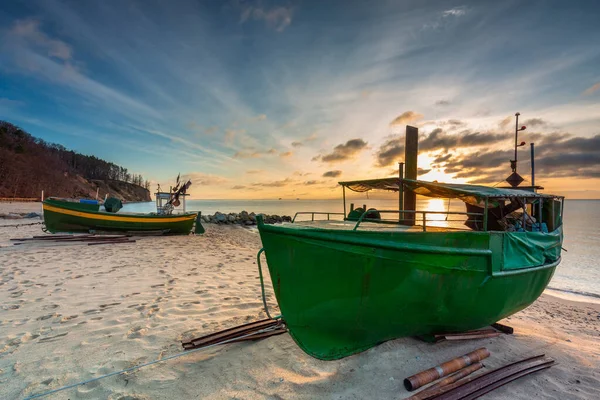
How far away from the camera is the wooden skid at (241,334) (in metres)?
4.21

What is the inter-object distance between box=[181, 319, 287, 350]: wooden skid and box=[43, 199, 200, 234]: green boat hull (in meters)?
14.8

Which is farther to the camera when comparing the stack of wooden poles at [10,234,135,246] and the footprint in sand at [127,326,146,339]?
the stack of wooden poles at [10,234,135,246]

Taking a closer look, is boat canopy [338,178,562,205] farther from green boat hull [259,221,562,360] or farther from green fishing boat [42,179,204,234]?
green fishing boat [42,179,204,234]

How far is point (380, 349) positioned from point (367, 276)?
4.57 ft

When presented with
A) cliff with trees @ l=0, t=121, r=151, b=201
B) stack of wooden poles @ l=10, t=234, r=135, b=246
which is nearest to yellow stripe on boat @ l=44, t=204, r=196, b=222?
stack of wooden poles @ l=10, t=234, r=135, b=246

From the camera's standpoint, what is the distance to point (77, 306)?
566 cm

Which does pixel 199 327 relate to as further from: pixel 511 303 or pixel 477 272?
pixel 511 303

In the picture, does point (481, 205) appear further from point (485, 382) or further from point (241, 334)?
point (241, 334)

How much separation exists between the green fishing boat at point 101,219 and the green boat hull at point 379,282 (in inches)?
610

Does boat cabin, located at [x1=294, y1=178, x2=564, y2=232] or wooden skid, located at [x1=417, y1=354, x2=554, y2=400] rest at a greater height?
boat cabin, located at [x1=294, y1=178, x2=564, y2=232]

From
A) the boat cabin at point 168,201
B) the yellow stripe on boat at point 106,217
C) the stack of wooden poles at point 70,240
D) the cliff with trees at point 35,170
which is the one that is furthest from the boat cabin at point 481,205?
the cliff with trees at point 35,170

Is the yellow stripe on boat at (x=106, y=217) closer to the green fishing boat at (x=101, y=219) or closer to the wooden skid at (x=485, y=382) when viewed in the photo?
the green fishing boat at (x=101, y=219)

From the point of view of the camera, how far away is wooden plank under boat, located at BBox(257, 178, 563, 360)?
365 cm

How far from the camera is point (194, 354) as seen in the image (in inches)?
161
